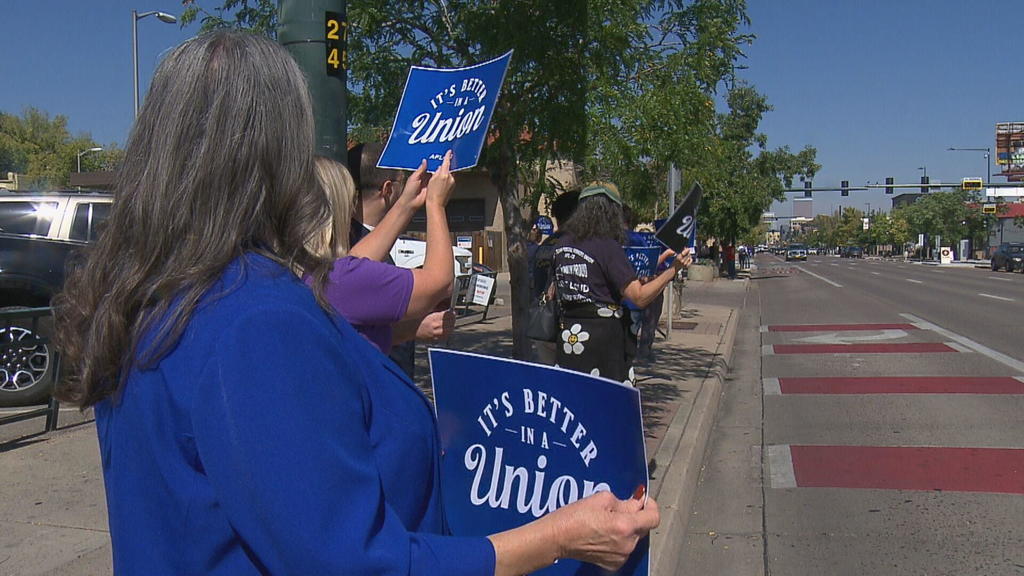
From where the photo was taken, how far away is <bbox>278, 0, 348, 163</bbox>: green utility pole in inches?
135

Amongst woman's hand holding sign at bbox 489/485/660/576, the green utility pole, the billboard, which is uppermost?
the billboard

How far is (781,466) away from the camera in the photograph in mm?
6621

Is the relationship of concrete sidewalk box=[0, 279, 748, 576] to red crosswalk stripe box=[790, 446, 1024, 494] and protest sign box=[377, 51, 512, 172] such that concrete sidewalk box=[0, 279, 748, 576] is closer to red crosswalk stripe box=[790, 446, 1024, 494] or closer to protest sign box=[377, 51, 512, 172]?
red crosswalk stripe box=[790, 446, 1024, 494]

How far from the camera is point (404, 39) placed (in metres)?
6.68

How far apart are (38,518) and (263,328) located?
4.32m

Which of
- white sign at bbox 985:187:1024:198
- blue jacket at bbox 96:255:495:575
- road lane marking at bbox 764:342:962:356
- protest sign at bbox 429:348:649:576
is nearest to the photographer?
blue jacket at bbox 96:255:495:575

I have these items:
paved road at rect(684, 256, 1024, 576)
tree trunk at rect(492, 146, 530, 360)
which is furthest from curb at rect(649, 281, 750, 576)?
tree trunk at rect(492, 146, 530, 360)

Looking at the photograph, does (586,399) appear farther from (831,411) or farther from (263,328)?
(831,411)

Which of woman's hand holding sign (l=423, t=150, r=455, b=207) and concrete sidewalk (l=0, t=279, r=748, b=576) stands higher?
woman's hand holding sign (l=423, t=150, r=455, b=207)

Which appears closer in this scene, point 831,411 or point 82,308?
point 82,308

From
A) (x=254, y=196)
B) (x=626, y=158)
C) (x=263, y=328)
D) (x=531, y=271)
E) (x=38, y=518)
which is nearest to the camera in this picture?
(x=263, y=328)

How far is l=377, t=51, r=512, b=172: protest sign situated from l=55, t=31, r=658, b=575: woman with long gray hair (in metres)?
1.45

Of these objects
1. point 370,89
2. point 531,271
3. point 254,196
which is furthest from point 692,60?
point 254,196

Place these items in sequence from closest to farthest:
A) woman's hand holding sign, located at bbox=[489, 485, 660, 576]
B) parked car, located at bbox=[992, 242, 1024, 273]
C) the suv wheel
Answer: woman's hand holding sign, located at bbox=[489, 485, 660, 576] < the suv wheel < parked car, located at bbox=[992, 242, 1024, 273]
